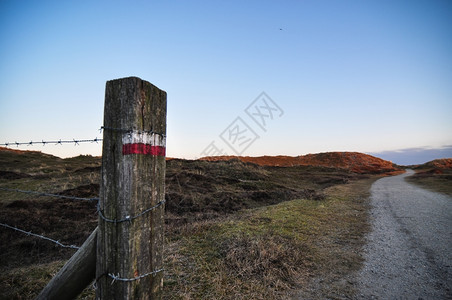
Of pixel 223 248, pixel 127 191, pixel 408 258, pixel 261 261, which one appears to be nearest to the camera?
pixel 127 191

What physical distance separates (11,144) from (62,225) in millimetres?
5289

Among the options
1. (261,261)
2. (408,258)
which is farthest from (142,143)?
(408,258)

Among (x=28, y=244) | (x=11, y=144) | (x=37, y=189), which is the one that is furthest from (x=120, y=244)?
(x=37, y=189)

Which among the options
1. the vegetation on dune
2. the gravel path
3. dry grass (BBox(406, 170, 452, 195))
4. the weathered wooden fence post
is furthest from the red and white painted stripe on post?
dry grass (BBox(406, 170, 452, 195))

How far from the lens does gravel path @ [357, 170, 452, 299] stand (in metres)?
3.62

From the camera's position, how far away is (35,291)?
334 cm

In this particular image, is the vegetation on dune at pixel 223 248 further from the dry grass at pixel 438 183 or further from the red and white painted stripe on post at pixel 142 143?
the dry grass at pixel 438 183

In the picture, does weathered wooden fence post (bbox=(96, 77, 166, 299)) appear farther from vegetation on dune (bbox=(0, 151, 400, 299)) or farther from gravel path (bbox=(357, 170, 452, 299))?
gravel path (bbox=(357, 170, 452, 299))

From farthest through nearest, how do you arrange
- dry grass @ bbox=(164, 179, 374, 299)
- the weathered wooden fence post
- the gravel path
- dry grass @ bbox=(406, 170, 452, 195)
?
dry grass @ bbox=(406, 170, 452, 195) < the gravel path < dry grass @ bbox=(164, 179, 374, 299) < the weathered wooden fence post

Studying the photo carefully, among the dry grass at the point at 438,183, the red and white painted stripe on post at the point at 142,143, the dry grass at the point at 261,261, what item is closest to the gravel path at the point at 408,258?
the dry grass at the point at 261,261

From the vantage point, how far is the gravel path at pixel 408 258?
3.62 metres

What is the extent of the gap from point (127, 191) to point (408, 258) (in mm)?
5787

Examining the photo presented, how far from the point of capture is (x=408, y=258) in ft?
15.9

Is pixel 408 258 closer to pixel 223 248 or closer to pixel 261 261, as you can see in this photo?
pixel 261 261
